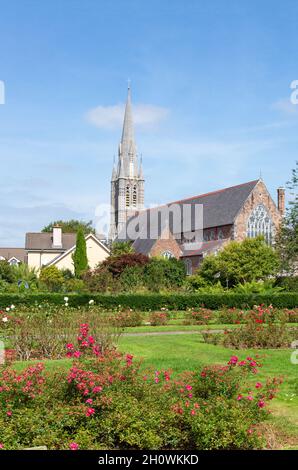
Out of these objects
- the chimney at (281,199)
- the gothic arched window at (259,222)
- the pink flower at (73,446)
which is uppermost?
the chimney at (281,199)

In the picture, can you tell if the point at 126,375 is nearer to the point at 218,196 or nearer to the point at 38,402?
the point at 38,402

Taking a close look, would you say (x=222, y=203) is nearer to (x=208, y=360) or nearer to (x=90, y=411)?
(x=208, y=360)

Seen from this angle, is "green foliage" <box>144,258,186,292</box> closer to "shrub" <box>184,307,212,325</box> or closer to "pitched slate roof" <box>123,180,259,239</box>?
"shrub" <box>184,307,212,325</box>

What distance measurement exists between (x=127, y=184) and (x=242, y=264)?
206 ft

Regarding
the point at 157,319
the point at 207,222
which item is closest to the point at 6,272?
the point at 207,222

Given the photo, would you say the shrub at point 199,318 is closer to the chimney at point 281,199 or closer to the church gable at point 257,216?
the church gable at point 257,216

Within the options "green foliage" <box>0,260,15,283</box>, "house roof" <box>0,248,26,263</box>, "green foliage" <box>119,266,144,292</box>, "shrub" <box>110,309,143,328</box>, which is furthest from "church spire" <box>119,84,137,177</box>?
"shrub" <box>110,309,143,328</box>

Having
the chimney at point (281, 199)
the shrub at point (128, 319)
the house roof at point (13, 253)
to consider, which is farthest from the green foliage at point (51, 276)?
the house roof at point (13, 253)

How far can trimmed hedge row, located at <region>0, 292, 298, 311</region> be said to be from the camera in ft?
95.1

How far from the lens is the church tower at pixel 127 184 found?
106125mm

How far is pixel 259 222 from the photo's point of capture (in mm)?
66812

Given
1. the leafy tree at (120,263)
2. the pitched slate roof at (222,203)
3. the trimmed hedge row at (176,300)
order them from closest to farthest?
1. the trimmed hedge row at (176,300)
2. the leafy tree at (120,263)
3. the pitched slate roof at (222,203)

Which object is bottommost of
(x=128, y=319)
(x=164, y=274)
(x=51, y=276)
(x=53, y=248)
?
(x=128, y=319)

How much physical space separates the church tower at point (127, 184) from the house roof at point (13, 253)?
1734 cm
